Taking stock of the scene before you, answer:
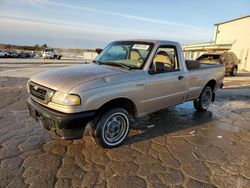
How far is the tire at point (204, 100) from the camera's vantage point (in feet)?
20.7

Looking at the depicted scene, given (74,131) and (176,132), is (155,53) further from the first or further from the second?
(74,131)

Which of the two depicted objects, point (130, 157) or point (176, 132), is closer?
point (130, 157)

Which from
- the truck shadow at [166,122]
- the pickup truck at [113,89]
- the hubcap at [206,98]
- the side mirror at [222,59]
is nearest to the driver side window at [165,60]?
the pickup truck at [113,89]

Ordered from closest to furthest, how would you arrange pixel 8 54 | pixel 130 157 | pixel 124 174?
pixel 124 174 < pixel 130 157 < pixel 8 54

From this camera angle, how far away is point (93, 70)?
4.04 m

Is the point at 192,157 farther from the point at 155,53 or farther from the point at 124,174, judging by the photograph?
the point at 155,53

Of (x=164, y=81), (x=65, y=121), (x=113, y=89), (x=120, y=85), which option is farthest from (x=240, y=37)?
(x=65, y=121)

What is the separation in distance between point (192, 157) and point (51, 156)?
2.31m

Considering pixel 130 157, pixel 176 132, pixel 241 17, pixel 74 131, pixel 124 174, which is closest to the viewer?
pixel 124 174

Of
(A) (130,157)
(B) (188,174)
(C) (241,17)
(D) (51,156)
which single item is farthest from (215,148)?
(C) (241,17)

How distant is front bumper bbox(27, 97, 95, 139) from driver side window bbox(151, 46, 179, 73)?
1636 mm

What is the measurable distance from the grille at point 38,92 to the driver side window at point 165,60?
203 cm

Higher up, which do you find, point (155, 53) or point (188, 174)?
point (155, 53)

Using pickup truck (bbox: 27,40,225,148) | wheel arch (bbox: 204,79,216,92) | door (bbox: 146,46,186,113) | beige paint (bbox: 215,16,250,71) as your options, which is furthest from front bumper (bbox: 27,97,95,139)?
beige paint (bbox: 215,16,250,71)
